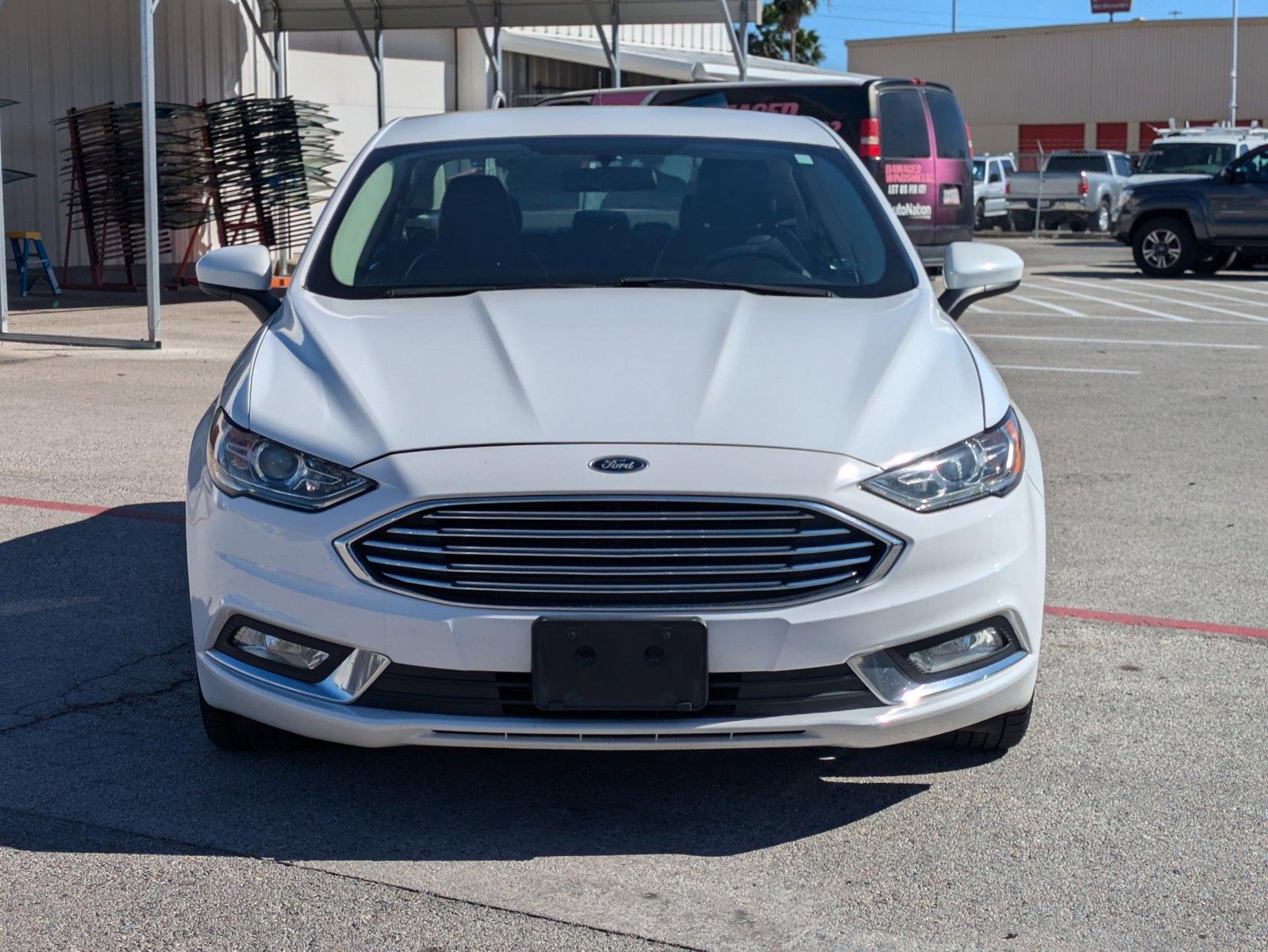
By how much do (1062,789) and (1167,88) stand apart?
5514 cm

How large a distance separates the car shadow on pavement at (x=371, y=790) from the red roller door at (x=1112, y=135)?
54.3 metres

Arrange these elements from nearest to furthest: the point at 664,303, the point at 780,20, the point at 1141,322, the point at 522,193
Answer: the point at 664,303
the point at 522,193
the point at 1141,322
the point at 780,20

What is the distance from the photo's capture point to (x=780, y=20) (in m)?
73.6

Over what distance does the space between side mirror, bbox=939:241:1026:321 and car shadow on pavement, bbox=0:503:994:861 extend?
1.44 m

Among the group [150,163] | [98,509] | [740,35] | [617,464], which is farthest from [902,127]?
[617,464]

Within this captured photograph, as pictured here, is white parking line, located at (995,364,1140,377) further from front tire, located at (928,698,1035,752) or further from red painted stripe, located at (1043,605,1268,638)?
front tire, located at (928,698,1035,752)

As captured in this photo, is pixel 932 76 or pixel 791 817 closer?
pixel 791 817

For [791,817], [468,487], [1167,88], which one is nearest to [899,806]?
[791,817]

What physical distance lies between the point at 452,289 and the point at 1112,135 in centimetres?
5462

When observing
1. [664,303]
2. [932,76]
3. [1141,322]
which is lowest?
[1141,322]

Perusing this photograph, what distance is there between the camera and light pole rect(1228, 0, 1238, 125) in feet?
160

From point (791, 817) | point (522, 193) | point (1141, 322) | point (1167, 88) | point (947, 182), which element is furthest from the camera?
point (1167, 88)

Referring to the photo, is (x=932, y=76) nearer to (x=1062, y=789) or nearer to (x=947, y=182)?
(x=947, y=182)

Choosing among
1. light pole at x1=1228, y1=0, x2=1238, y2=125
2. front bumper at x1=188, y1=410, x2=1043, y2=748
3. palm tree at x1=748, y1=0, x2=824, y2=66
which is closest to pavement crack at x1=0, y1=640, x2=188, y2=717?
front bumper at x1=188, y1=410, x2=1043, y2=748
